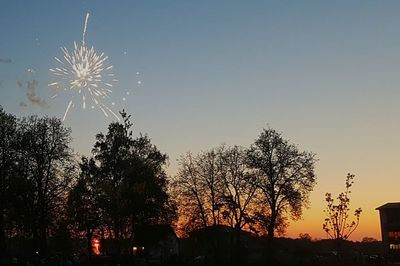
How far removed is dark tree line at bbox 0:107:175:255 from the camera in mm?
51938

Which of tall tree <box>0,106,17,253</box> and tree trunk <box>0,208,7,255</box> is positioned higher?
tall tree <box>0,106,17,253</box>

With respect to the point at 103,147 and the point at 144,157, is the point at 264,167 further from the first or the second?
the point at 103,147

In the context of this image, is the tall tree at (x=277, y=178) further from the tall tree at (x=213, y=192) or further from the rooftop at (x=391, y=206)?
the rooftop at (x=391, y=206)

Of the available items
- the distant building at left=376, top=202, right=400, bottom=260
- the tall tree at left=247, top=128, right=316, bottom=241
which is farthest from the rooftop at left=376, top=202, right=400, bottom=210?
the tall tree at left=247, top=128, right=316, bottom=241

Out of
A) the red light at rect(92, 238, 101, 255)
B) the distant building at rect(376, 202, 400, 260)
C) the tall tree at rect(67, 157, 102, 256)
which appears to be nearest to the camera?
the tall tree at rect(67, 157, 102, 256)

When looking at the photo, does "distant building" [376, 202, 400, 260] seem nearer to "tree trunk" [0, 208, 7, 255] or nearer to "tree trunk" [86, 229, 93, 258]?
"tree trunk" [86, 229, 93, 258]

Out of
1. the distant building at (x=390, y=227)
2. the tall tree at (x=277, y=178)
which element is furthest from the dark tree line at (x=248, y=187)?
the distant building at (x=390, y=227)

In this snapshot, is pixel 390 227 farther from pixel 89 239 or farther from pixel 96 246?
pixel 96 246

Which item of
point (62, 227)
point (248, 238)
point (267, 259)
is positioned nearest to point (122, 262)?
point (62, 227)

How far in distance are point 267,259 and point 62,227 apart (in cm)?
2132

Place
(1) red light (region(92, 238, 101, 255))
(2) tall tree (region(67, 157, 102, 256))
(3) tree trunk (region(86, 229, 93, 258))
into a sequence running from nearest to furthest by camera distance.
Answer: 1. (2) tall tree (region(67, 157, 102, 256))
2. (1) red light (region(92, 238, 101, 255))
3. (3) tree trunk (region(86, 229, 93, 258))

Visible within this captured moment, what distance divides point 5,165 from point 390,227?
75.7 metres

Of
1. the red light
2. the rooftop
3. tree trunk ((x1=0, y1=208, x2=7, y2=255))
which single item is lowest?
the red light

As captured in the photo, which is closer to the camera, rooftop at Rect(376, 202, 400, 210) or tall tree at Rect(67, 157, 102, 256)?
tall tree at Rect(67, 157, 102, 256)
